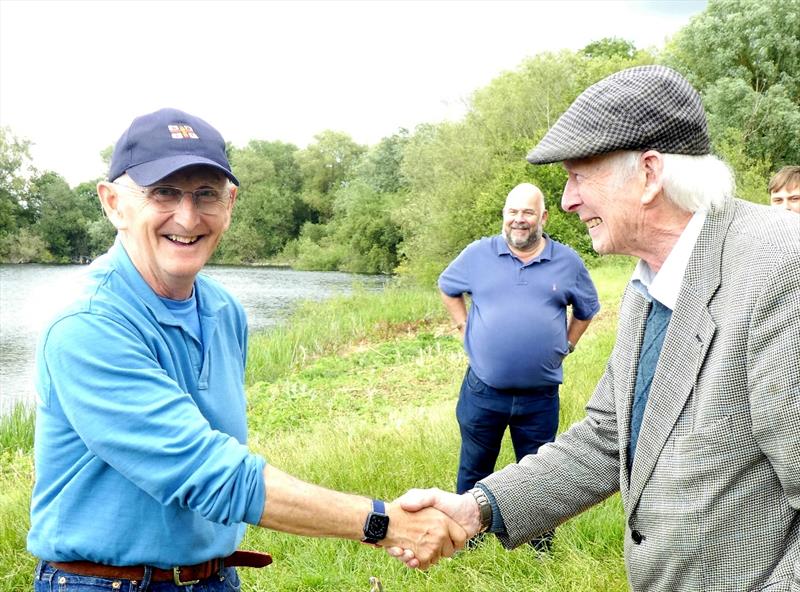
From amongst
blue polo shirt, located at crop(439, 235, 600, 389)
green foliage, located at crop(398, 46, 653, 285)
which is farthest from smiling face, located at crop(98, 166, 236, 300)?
green foliage, located at crop(398, 46, 653, 285)

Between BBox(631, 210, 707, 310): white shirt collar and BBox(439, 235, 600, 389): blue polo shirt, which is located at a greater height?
BBox(631, 210, 707, 310): white shirt collar

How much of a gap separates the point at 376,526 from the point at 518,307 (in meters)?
2.88

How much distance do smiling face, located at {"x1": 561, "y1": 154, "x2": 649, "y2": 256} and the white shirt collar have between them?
10 centimetres

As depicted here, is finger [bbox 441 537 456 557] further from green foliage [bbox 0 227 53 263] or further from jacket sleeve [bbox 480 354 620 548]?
green foliage [bbox 0 227 53 263]

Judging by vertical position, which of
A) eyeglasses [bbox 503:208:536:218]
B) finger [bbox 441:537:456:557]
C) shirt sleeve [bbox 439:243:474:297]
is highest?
eyeglasses [bbox 503:208:536:218]

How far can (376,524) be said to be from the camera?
8.19ft

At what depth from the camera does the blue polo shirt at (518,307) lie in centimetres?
497

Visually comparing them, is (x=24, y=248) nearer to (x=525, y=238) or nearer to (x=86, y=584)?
(x=525, y=238)

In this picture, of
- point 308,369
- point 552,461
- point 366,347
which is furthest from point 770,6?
point 552,461

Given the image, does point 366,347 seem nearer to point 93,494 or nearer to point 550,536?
point 550,536

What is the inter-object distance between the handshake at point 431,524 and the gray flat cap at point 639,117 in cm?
139

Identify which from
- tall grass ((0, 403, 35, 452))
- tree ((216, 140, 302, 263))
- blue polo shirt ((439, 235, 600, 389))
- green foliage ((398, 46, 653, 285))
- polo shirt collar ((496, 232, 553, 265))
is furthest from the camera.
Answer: tree ((216, 140, 302, 263))

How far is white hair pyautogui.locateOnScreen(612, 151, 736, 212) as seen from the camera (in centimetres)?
201

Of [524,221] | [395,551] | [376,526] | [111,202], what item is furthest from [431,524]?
[524,221]
